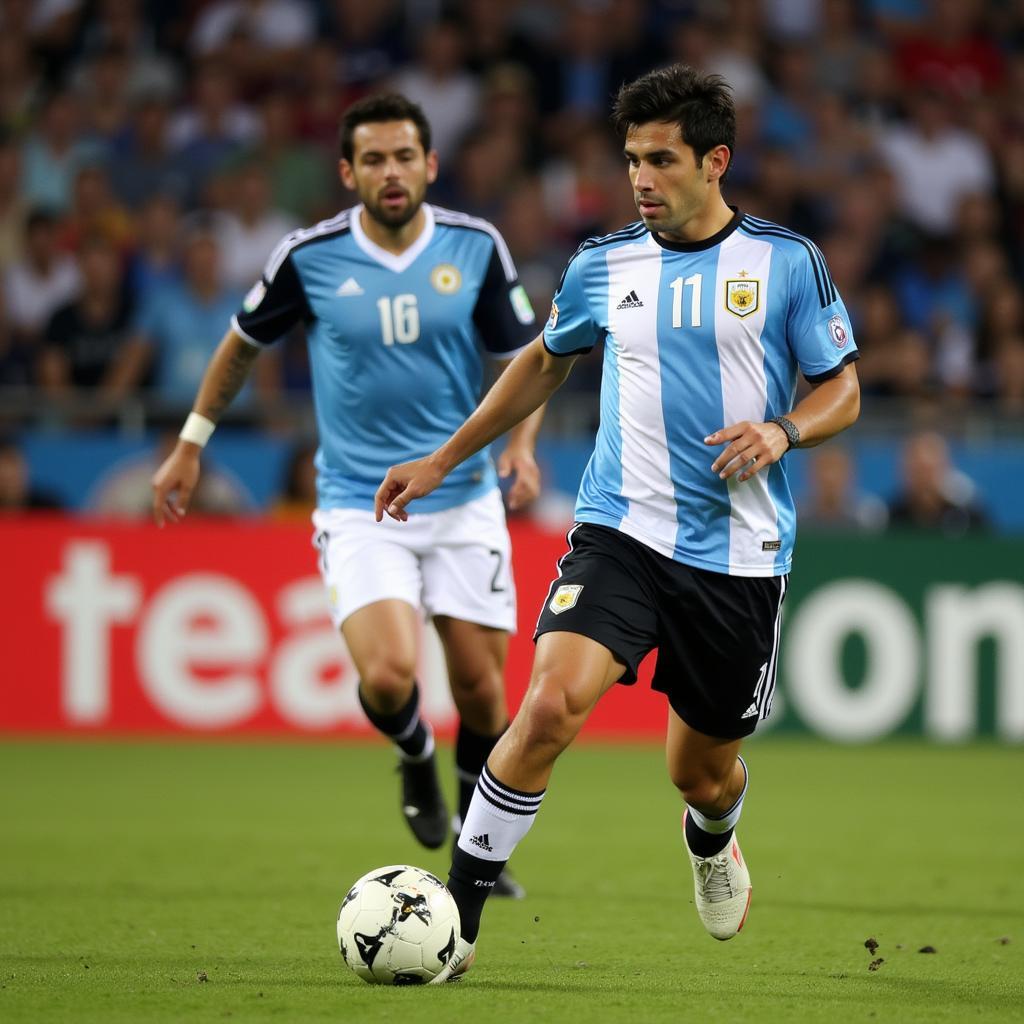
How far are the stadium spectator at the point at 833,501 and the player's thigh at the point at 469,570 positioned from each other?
5.60 m

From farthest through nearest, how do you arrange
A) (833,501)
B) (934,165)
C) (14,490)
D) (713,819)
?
1. (934,165)
2. (833,501)
3. (14,490)
4. (713,819)

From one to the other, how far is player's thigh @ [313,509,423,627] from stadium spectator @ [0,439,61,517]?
5626 millimetres

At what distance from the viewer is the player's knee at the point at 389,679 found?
21.1 ft

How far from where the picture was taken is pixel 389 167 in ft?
21.9

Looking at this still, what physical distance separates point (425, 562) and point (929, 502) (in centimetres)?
616

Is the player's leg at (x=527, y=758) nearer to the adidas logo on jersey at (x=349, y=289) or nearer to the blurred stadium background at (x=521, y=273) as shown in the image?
the adidas logo on jersey at (x=349, y=289)

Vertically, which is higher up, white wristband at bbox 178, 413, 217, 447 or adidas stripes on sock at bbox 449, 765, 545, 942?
white wristband at bbox 178, 413, 217, 447

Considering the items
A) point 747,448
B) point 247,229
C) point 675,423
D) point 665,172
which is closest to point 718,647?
point 675,423

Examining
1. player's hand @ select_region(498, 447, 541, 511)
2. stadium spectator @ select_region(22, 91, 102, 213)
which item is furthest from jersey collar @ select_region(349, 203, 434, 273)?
stadium spectator @ select_region(22, 91, 102, 213)

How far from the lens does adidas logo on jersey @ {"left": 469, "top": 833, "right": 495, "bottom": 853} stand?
4.81 metres

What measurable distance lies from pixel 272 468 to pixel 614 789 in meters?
3.64

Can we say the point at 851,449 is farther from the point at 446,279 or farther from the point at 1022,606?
the point at 446,279

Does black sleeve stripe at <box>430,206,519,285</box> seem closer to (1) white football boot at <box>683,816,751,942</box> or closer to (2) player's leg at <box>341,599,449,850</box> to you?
(2) player's leg at <box>341,599,449,850</box>

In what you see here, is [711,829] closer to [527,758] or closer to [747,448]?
[527,758]
